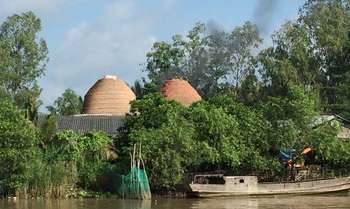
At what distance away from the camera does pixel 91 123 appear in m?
44.8

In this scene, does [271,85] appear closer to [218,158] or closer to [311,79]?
[311,79]

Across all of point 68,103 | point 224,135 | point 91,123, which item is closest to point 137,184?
point 224,135

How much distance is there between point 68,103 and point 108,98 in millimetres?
17437

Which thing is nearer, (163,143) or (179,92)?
(163,143)

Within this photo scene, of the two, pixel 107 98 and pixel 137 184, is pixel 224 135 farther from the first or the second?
pixel 107 98

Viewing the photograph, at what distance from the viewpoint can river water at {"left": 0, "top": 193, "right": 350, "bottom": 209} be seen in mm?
28380

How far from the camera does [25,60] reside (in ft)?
166

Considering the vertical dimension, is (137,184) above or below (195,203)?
above

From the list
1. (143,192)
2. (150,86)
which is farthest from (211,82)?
(143,192)

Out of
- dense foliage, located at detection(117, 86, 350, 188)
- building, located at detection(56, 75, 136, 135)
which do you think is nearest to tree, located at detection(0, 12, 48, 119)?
building, located at detection(56, 75, 136, 135)

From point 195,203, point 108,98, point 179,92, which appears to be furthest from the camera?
point 108,98

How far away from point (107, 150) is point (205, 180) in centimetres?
522

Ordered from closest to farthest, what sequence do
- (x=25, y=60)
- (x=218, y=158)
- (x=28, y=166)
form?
(x=28, y=166) < (x=218, y=158) < (x=25, y=60)

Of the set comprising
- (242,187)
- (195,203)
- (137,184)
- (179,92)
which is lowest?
(195,203)
